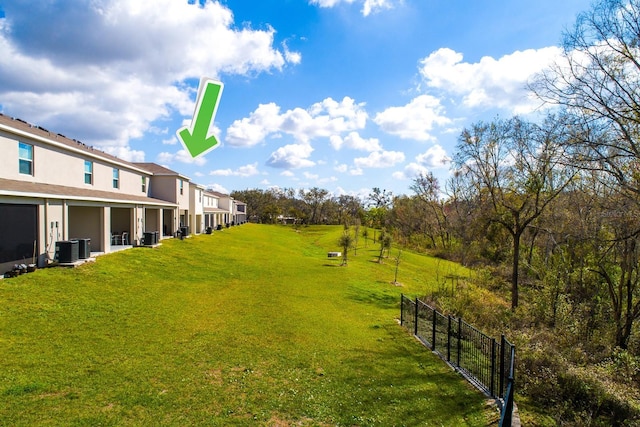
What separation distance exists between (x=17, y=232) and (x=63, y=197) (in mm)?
2137

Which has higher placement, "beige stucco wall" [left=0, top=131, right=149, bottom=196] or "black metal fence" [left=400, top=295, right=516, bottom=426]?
"beige stucco wall" [left=0, top=131, right=149, bottom=196]

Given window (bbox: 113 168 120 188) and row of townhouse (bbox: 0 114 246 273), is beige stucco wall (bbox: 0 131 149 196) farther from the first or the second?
window (bbox: 113 168 120 188)

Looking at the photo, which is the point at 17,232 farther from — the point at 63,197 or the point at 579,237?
the point at 579,237

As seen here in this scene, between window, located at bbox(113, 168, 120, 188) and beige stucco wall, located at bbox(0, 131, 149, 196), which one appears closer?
beige stucco wall, located at bbox(0, 131, 149, 196)

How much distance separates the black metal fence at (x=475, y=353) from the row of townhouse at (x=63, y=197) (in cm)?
1363

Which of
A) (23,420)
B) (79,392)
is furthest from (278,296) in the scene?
(23,420)

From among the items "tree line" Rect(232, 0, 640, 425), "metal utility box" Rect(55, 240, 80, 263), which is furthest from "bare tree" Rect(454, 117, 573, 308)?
"metal utility box" Rect(55, 240, 80, 263)

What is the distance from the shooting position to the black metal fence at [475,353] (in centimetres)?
629

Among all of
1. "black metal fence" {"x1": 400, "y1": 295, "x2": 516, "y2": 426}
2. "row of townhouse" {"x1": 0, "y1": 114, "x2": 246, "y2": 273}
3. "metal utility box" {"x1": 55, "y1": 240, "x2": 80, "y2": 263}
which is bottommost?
"black metal fence" {"x1": 400, "y1": 295, "x2": 516, "y2": 426}

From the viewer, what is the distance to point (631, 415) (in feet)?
23.8

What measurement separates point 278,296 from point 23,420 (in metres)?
10.1

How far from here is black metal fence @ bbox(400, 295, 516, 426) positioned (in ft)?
20.6

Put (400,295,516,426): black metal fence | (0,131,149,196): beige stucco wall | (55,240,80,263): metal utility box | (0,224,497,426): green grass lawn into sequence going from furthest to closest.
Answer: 1. (55,240,80,263): metal utility box
2. (0,131,149,196): beige stucco wall
3. (400,295,516,426): black metal fence
4. (0,224,497,426): green grass lawn

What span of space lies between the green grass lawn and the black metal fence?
347 millimetres
